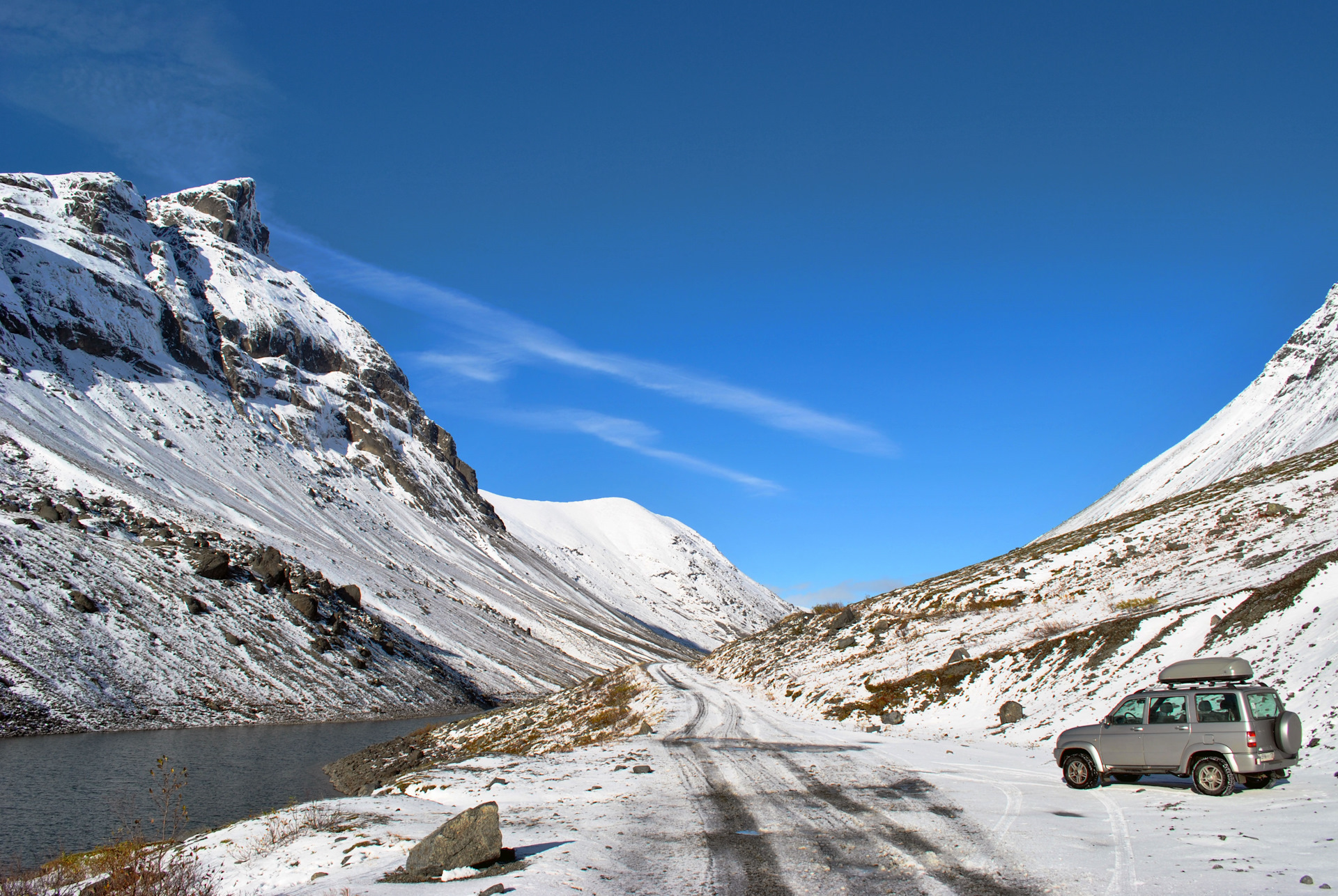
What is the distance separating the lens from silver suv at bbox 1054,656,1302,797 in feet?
48.5

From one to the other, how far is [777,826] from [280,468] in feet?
517

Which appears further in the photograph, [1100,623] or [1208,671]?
[1100,623]

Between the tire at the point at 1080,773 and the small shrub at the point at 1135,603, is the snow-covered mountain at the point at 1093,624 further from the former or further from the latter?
the tire at the point at 1080,773

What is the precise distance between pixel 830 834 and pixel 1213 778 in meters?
7.86

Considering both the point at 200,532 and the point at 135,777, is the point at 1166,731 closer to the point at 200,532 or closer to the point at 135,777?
the point at 135,777

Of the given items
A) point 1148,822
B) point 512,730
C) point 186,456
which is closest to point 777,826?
Answer: point 1148,822

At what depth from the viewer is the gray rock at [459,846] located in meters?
11.5

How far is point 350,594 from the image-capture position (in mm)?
101438

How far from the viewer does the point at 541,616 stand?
151125 millimetres

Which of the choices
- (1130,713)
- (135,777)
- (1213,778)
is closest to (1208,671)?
(1130,713)

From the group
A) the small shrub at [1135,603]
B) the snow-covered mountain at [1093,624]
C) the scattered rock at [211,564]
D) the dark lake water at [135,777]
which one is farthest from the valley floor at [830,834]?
the scattered rock at [211,564]

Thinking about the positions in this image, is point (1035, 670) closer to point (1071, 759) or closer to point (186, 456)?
point (1071, 759)

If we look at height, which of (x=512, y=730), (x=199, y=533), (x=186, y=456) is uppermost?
(x=186, y=456)

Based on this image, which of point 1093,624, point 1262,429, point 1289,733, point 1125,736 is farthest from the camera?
point 1262,429
